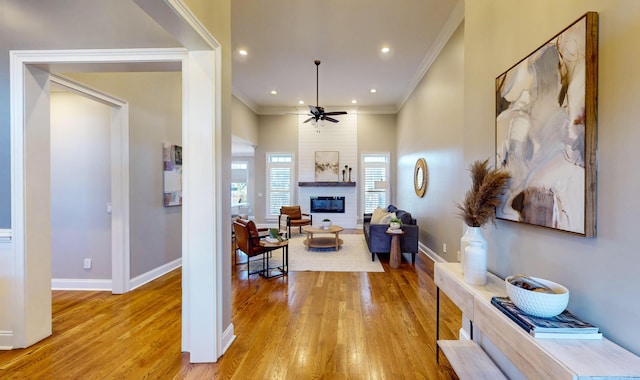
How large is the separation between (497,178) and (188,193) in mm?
2134

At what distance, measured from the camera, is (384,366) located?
6.56 ft

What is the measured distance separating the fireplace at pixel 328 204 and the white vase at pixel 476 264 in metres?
6.69

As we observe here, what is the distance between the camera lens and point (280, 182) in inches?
335

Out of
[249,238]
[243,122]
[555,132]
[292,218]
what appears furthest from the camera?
[292,218]

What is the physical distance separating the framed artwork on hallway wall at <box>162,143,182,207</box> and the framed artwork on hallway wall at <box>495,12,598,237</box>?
167 inches

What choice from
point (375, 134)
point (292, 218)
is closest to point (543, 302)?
point (292, 218)

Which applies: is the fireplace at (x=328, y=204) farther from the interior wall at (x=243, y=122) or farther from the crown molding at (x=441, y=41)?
the crown molding at (x=441, y=41)

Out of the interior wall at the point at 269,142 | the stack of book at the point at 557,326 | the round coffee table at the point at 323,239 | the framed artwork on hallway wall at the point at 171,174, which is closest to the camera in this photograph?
the stack of book at the point at 557,326

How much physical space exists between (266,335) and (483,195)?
2.15 m

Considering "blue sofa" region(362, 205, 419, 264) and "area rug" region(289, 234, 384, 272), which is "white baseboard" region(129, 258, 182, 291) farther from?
"blue sofa" region(362, 205, 419, 264)

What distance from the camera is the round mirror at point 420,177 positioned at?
17.3ft

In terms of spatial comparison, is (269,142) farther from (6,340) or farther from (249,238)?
(6,340)

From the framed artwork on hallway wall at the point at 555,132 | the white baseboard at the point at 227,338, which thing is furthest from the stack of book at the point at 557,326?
the white baseboard at the point at 227,338

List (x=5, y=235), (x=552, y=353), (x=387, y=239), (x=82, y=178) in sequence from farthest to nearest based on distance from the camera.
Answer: (x=387, y=239)
(x=82, y=178)
(x=5, y=235)
(x=552, y=353)
